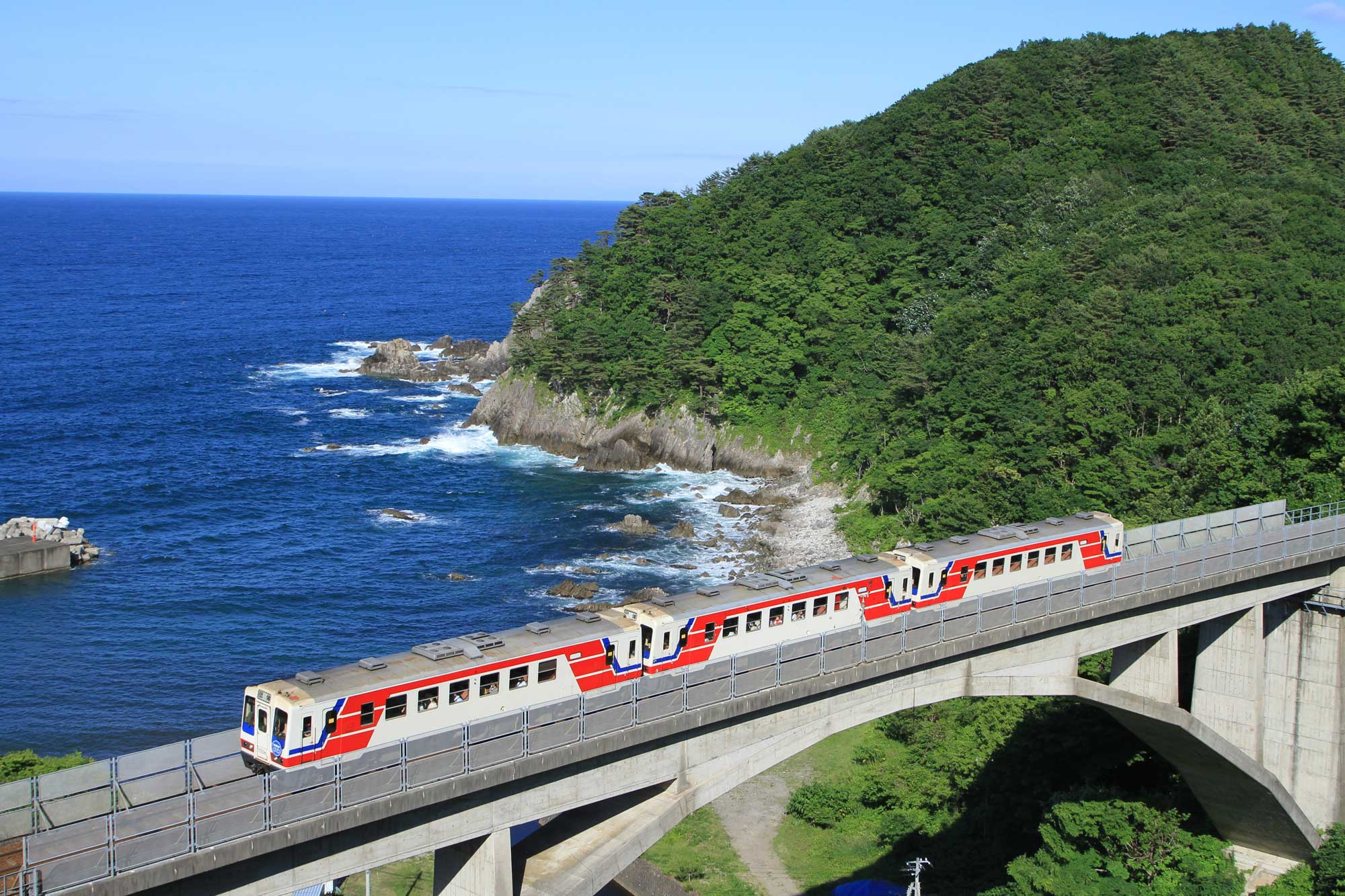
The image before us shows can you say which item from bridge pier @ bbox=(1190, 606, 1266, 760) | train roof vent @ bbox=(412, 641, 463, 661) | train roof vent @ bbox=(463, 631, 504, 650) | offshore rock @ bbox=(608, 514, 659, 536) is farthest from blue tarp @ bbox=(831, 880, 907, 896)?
offshore rock @ bbox=(608, 514, 659, 536)

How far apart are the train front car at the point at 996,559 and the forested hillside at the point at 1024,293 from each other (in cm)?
1331

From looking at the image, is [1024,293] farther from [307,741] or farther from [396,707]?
[307,741]

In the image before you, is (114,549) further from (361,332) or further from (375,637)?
(361,332)

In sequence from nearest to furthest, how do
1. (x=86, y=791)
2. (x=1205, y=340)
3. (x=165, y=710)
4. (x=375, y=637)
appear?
(x=86, y=791) < (x=165, y=710) < (x=375, y=637) < (x=1205, y=340)

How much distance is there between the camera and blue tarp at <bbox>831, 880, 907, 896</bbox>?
40.9 metres

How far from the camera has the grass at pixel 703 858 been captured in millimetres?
42781

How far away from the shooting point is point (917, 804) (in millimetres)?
47594

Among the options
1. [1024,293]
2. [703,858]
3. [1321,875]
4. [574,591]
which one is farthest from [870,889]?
[1024,293]

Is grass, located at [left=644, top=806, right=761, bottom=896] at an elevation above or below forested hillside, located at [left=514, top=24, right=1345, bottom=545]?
below

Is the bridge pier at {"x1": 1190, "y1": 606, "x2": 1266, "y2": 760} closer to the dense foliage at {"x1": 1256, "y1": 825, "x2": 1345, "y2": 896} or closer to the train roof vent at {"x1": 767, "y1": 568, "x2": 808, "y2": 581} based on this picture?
the dense foliage at {"x1": 1256, "y1": 825, "x2": 1345, "y2": 896}

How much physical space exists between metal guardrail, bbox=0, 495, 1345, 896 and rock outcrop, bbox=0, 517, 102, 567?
54.3 metres

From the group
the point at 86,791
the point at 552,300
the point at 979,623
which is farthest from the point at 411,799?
the point at 552,300

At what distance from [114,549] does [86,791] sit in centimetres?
5854

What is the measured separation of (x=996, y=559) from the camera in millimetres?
39000
